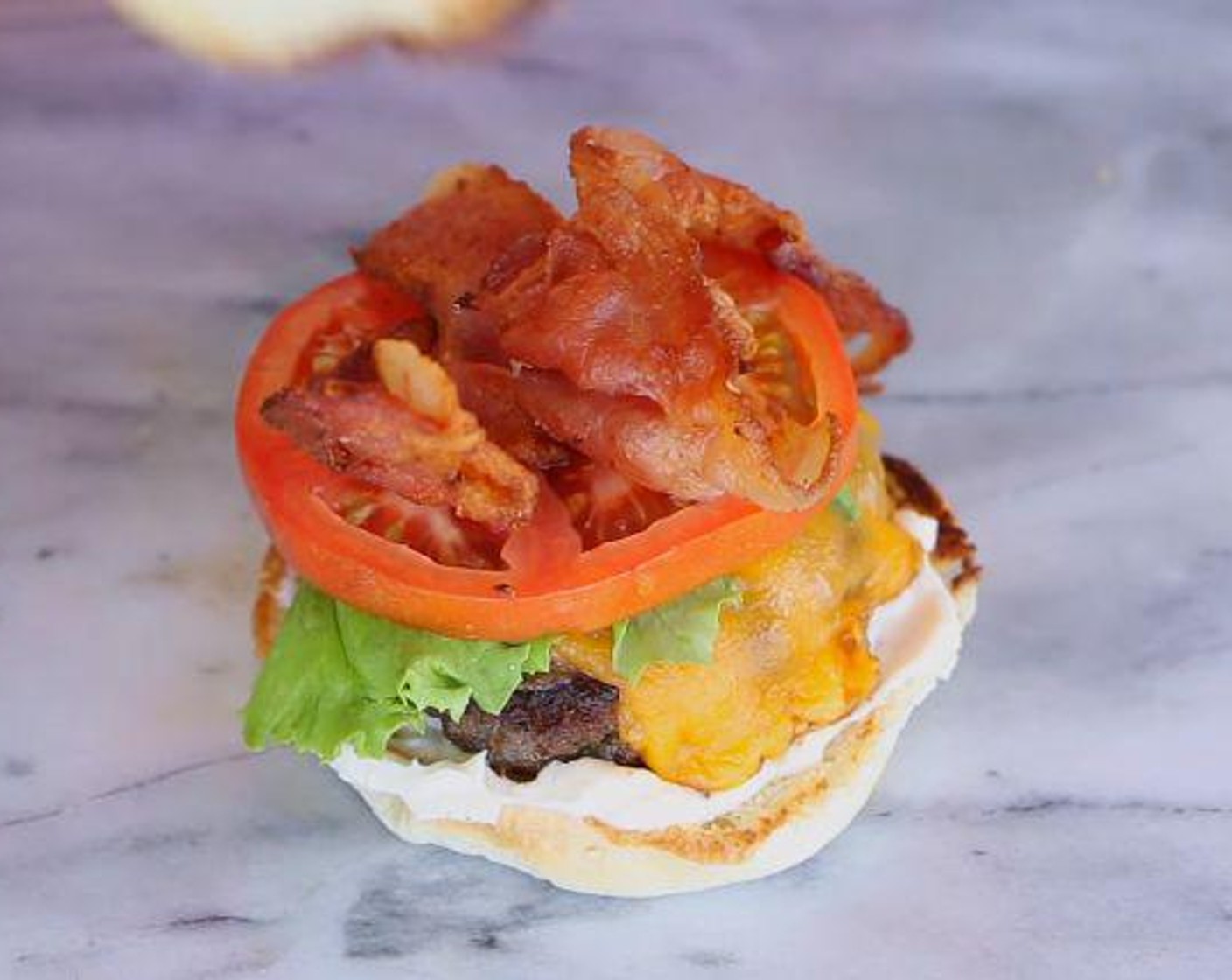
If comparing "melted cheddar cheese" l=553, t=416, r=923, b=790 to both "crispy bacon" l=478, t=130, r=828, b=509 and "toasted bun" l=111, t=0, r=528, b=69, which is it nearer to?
"crispy bacon" l=478, t=130, r=828, b=509

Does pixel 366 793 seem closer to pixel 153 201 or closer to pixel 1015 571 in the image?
pixel 1015 571

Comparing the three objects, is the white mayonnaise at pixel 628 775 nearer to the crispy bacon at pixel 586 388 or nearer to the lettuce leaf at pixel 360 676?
the lettuce leaf at pixel 360 676

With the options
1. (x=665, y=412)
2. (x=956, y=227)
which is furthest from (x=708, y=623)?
(x=956, y=227)

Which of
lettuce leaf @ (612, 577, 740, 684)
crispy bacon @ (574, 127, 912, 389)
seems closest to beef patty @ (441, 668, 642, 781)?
lettuce leaf @ (612, 577, 740, 684)

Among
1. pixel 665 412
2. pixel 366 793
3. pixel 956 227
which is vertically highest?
pixel 665 412

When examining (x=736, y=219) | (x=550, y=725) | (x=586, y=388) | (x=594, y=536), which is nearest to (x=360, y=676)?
(x=550, y=725)

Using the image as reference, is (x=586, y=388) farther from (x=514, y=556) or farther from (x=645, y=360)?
(x=514, y=556)
